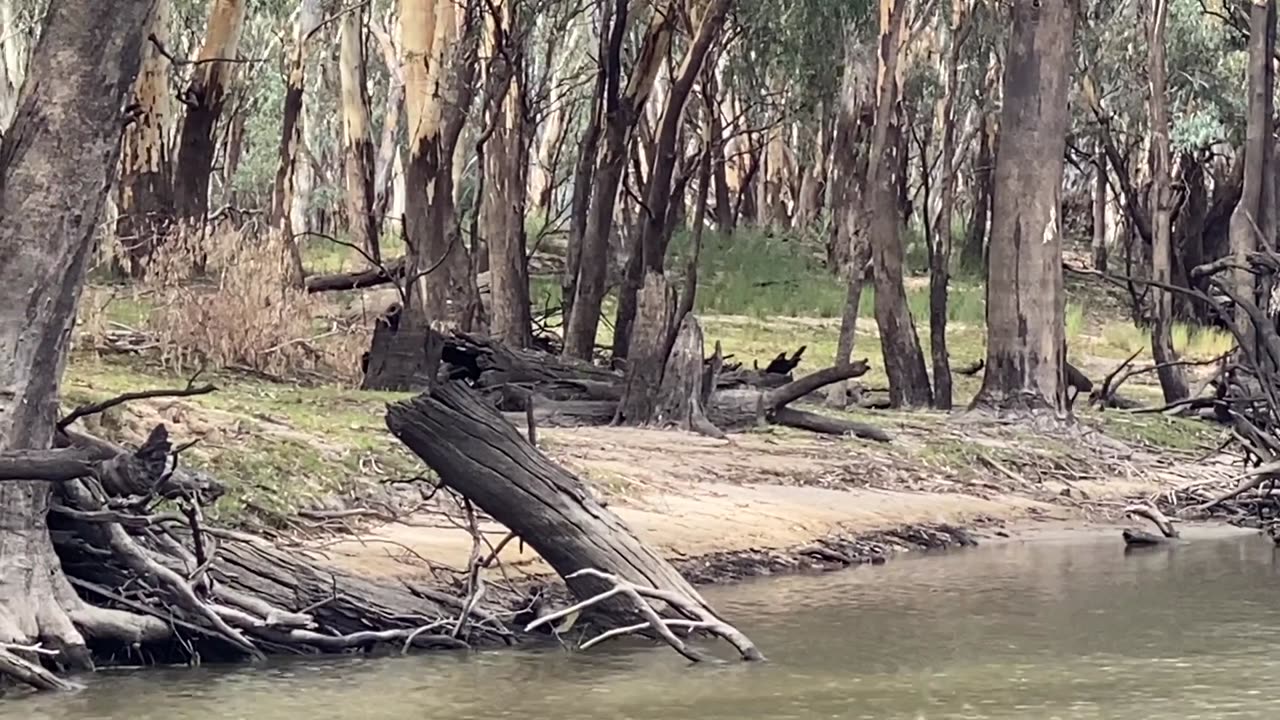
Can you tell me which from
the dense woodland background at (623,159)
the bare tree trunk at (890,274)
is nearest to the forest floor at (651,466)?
the dense woodland background at (623,159)

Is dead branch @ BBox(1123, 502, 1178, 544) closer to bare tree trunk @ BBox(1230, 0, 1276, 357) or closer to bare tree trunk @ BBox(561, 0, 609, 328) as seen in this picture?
bare tree trunk @ BBox(1230, 0, 1276, 357)

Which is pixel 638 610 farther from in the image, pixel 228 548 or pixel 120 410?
pixel 120 410

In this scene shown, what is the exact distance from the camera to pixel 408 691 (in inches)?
258

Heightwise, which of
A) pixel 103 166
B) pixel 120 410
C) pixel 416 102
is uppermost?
pixel 416 102

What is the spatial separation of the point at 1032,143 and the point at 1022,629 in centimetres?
918

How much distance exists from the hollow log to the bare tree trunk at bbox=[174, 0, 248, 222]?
12.7 metres

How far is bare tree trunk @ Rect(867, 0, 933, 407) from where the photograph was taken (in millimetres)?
17219

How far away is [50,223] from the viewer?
21.2 feet

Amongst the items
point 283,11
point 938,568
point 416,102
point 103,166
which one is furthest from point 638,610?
point 283,11

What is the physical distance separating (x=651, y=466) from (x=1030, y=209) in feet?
20.6

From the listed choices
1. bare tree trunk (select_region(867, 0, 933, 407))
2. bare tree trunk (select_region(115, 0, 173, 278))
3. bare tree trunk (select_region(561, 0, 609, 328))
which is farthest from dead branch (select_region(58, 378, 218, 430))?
bare tree trunk (select_region(115, 0, 173, 278))

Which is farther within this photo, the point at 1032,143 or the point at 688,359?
the point at 1032,143

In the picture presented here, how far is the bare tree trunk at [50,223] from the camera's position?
6355 millimetres

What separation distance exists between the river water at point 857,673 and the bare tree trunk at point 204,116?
38.8 ft
